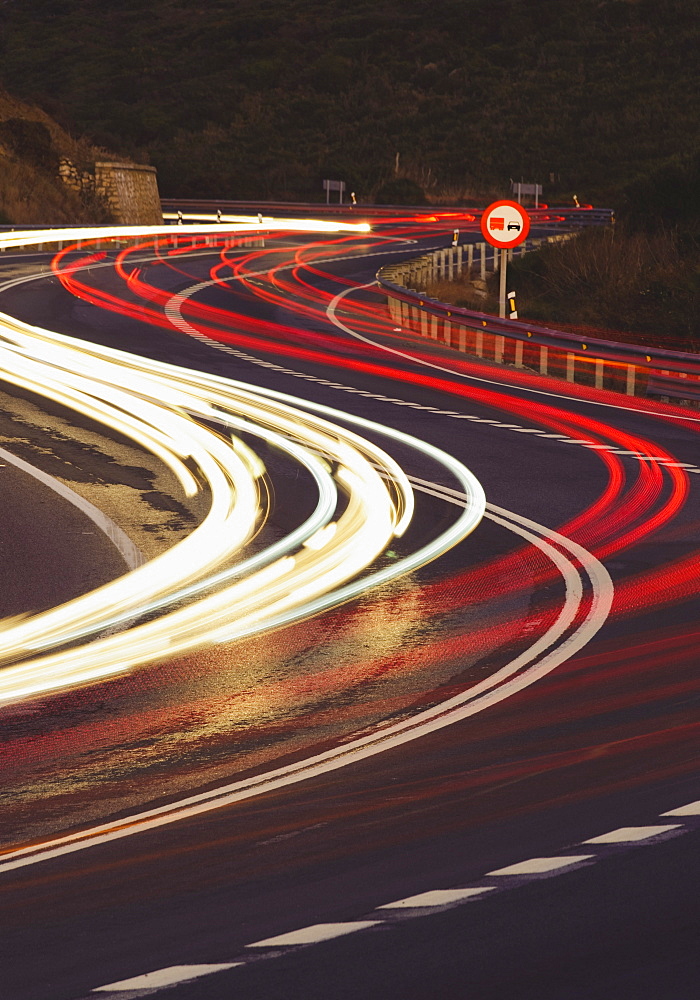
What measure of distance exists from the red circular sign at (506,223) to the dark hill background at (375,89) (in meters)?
44.3

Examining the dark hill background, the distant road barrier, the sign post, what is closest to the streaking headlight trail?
the distant road barrier

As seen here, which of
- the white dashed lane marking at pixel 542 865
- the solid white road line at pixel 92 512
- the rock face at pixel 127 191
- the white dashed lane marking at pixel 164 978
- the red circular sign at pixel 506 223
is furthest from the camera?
the rock face at pixel 127 191

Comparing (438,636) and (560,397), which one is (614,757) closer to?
(438,636)

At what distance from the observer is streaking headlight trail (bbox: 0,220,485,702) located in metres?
9.08

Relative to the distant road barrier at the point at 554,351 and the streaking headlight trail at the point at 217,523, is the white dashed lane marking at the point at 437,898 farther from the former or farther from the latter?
the distant road barrier at the point at 554,351

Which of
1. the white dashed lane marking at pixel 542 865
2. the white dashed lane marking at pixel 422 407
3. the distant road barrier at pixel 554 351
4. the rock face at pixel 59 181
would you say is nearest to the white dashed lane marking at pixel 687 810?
the white dashed lane marking at pixel 542 865

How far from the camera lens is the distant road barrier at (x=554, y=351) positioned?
68.0 feet

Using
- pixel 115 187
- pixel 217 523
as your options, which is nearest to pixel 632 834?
pixel 217 523

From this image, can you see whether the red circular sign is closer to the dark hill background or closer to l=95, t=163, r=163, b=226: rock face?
l=95, t=163, r=163, b=226: rock face

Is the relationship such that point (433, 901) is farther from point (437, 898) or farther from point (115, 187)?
point (115, 187)

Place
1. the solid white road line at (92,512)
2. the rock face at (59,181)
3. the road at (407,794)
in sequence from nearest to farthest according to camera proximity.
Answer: the road at (407,794) < the solid white road line at (92,512) < the rock face at (59,181)

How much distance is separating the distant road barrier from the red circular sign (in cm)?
157

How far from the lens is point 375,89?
322ft

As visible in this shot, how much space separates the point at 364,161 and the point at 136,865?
270ft
